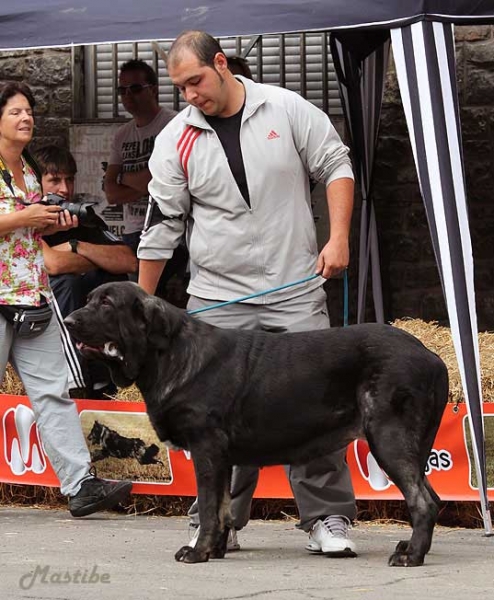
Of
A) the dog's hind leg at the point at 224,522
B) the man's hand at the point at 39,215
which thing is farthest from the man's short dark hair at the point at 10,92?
the dog's hind leg at the point at 224,522

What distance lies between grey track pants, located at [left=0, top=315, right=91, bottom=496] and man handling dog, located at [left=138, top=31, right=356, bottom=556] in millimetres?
1262

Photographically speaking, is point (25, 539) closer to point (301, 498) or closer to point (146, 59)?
point (301, 498)

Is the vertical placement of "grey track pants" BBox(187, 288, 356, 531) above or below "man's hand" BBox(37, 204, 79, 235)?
below

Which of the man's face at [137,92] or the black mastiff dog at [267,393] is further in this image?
the man's face at [137,92]

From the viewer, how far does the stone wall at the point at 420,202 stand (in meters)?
10.5

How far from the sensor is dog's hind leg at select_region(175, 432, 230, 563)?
5203 mm

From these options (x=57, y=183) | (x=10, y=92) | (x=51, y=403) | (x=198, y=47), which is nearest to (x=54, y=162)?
(x=57, y=183)

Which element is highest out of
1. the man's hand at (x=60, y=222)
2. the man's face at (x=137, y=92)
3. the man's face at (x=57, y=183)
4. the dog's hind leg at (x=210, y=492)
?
the man's face at (x=137, y=92)

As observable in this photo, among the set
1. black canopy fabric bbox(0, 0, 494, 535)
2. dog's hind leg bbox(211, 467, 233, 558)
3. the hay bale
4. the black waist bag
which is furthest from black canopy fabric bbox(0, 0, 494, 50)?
dog's hind leg bbox(211, 467, 233, 558)

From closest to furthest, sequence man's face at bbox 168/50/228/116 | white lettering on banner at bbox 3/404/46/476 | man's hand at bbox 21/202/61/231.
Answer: man's face at bbox 168/50/228/116 → man's hand at bbox 21/202/61/231 → white lettering on banner at bbox 3/404/46/476

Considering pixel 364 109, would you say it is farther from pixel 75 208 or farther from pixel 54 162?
pixel 75 208

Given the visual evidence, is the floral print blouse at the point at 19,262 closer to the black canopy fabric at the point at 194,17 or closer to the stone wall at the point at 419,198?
the black canopy fabric at the point at 194,17

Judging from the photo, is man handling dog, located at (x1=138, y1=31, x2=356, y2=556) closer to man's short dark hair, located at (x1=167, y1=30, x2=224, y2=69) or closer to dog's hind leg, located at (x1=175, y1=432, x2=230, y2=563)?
man's short dark hair, located at (x1=167, y1=30, x2=224, y2=69)

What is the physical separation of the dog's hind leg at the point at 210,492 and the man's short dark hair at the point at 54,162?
327 centimetres
